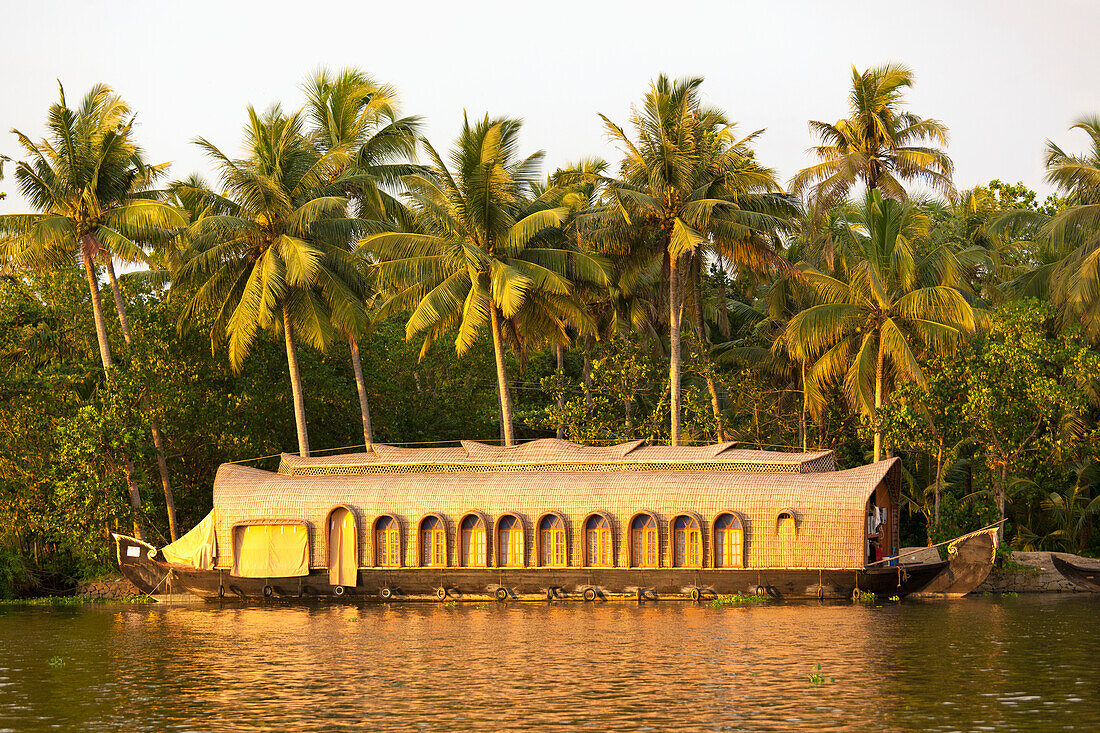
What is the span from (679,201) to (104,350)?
574 inches

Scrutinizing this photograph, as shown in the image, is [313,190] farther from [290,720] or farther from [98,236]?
[290,720]

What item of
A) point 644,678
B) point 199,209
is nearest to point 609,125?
point 199,209

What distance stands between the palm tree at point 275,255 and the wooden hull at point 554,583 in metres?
4.33

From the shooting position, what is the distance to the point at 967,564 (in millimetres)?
23859

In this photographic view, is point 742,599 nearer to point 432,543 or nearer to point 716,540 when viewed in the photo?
point 716,540

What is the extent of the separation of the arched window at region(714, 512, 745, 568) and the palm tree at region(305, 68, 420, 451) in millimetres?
11781

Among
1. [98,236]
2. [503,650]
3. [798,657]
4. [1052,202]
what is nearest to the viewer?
[798,657]

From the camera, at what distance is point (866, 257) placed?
29703mm

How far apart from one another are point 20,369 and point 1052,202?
37.9 metres

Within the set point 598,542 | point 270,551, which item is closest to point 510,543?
point 598,542

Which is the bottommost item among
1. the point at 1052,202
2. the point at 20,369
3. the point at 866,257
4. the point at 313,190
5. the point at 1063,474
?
the point at 1063,474

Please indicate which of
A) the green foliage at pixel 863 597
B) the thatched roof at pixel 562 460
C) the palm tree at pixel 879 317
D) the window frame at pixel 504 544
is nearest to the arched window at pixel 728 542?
the thatched roof at pixel 562 460

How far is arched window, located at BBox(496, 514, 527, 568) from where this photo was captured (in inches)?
977

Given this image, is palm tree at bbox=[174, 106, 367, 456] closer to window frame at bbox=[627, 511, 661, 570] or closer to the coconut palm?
window frame at bbox=[627, 511, 661, 570]
